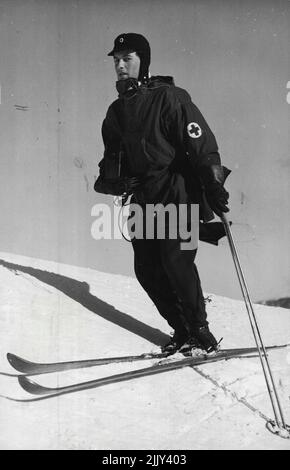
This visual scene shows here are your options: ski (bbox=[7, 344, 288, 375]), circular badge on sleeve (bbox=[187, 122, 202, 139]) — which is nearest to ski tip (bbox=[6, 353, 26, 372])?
ski (bbox=[7, 344, 288, 375])

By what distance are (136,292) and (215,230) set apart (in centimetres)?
243

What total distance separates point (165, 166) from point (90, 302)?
1.78m

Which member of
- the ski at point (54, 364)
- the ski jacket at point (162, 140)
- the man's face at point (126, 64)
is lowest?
the ski at point (54, 364)

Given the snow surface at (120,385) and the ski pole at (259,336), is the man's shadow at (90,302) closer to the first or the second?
the snow surface at (120,385)

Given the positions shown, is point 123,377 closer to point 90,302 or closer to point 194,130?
point 194,130

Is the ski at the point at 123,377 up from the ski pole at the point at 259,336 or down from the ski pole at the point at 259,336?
down

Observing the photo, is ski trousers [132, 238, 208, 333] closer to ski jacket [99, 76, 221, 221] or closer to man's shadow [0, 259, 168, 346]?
ski jacket [99, 76, 221, 221]

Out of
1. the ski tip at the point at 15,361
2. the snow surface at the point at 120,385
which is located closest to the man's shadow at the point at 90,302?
the snow surface at the point at 120,385

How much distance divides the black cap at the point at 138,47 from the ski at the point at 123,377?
1962 millimetres

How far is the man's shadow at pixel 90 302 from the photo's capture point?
14.5 feet

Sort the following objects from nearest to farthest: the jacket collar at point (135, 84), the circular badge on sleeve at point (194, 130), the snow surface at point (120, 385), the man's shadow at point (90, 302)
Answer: the snow surface at point (120, 385) < the circular badge on sleeve at point (194, 130) < the jacket collar at point (135, 84) < the man's shadow at point (90, 302)
